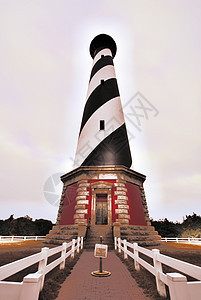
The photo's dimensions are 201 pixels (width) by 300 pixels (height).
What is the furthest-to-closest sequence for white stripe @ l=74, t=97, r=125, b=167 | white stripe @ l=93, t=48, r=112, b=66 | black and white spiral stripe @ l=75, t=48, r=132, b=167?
white stripe @ l=93, t=48, r=112, b=66, white stripe @ l=74, t=97, r=125, b=167, black and white spiral stripe @ l=75, t=48, r=132, b=167

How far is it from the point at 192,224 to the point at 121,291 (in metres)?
29.0

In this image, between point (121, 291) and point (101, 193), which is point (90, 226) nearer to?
point (101, 193)

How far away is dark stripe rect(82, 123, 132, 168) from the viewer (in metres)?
14.2

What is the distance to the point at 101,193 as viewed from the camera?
12633mm

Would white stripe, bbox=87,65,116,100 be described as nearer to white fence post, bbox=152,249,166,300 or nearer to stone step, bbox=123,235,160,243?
stone step, bbox=123,235,160,243

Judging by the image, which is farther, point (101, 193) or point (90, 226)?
point (101, 193)

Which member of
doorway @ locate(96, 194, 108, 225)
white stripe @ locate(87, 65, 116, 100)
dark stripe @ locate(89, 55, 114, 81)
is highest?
dark stripe @ locate(89, 55, 114, 81)

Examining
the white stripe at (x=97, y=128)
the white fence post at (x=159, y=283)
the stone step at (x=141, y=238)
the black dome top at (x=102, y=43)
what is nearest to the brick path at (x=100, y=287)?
the white fence post at (x=159, y=283)

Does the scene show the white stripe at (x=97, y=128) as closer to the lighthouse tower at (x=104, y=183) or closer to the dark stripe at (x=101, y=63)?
the lighthouse tower at (x=104, y=183)

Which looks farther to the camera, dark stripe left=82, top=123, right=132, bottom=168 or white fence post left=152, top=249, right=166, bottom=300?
dark stripe left=82, top=123, right=132, bottom=168

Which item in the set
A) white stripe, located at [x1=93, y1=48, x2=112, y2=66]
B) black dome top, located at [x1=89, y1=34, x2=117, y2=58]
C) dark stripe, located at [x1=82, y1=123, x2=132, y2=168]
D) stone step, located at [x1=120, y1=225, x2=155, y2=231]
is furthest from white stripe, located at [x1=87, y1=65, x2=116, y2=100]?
stone step, located at [x1=120, y1=225, x2=155, y2=231]

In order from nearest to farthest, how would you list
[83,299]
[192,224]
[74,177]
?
[83,299], [74,177], [192,224]

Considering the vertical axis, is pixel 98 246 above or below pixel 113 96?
below

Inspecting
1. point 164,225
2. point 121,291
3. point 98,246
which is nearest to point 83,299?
point 121,291
